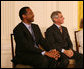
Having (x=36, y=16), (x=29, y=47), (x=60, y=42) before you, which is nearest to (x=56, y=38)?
(x=60, y=42)

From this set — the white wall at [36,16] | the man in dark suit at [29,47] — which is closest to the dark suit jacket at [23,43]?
the man in dark suit at [29,47]

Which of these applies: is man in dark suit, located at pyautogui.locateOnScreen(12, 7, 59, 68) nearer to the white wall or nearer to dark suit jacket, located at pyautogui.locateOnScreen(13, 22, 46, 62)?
dark suit jacket, located at pyautogui.locateOnScreen(13, 22, 46, 62)

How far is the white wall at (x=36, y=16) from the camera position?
4848 millimetres

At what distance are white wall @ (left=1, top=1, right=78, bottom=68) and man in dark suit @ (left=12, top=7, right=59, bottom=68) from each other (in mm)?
1039

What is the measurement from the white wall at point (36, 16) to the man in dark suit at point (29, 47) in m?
1.04

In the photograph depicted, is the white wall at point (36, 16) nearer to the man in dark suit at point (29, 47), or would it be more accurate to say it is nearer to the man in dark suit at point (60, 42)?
the man in dark suit at point (60, 42)

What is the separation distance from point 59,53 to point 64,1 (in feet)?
5.19

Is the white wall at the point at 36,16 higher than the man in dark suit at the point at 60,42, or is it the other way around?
the white wall at the point at 36,16

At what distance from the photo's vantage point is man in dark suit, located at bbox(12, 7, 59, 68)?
3.44 m

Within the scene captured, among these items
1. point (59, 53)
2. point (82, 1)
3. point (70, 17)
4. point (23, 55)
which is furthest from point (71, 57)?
point (82, 1)

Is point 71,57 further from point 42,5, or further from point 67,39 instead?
point 42,5

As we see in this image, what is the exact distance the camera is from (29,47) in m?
3.56

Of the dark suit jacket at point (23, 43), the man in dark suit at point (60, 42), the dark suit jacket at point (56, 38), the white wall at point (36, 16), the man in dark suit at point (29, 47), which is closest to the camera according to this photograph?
the man in dark suit at point (29, 47)

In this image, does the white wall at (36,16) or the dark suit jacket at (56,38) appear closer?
the dark suit jacket at (56,38)
